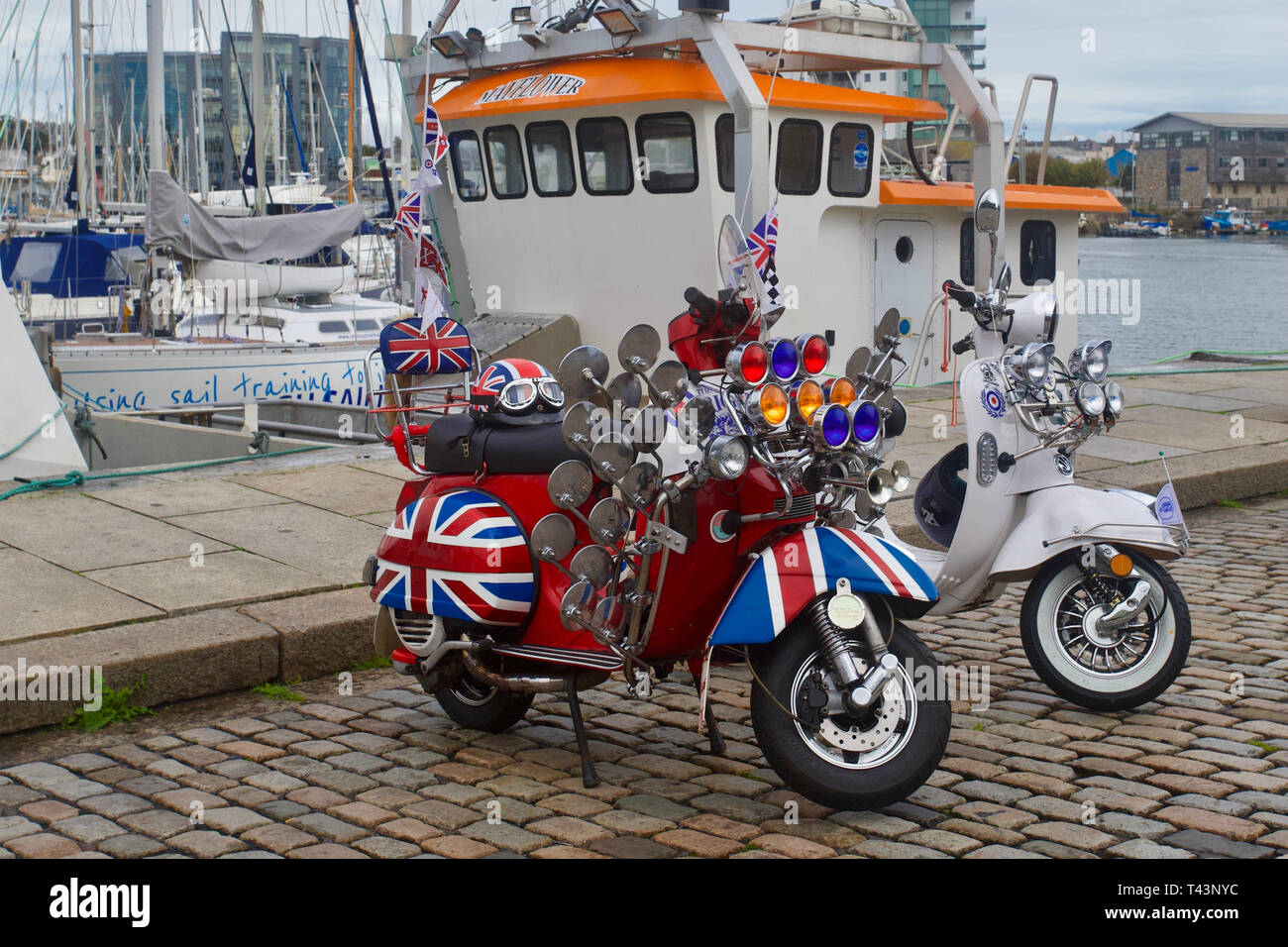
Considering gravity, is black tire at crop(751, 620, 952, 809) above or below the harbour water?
below

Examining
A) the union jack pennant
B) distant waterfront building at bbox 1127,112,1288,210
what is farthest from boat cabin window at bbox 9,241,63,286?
distant waterfront building at bbox 1127,112,1288,210

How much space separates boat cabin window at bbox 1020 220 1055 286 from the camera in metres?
18.5

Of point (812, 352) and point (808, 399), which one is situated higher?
point (812, 352)

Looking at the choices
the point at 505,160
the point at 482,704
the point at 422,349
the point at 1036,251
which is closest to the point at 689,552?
the point at 482,704

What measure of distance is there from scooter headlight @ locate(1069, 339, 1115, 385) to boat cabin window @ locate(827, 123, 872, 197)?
1019 cm

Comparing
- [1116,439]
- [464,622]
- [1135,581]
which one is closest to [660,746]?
[464,622]

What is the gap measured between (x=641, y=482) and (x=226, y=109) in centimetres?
2727

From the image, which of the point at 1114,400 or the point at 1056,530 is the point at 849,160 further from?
the point at 1056,530

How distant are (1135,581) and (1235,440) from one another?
644cm

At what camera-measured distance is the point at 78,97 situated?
100ft

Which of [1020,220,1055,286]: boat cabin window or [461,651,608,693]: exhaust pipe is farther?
[1020,220,1055,286]: boat cabin window

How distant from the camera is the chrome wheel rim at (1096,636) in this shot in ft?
17.3

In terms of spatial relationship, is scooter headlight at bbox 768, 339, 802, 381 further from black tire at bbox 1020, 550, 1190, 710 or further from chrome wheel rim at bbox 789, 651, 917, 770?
black tire at bbox 1020, 550, 1190, 710

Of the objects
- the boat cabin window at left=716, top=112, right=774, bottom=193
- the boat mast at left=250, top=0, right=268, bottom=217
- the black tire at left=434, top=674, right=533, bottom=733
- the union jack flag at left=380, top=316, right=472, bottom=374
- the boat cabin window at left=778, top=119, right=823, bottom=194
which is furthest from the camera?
the boat mast at left=250, top=0, right=268, bottom=217
